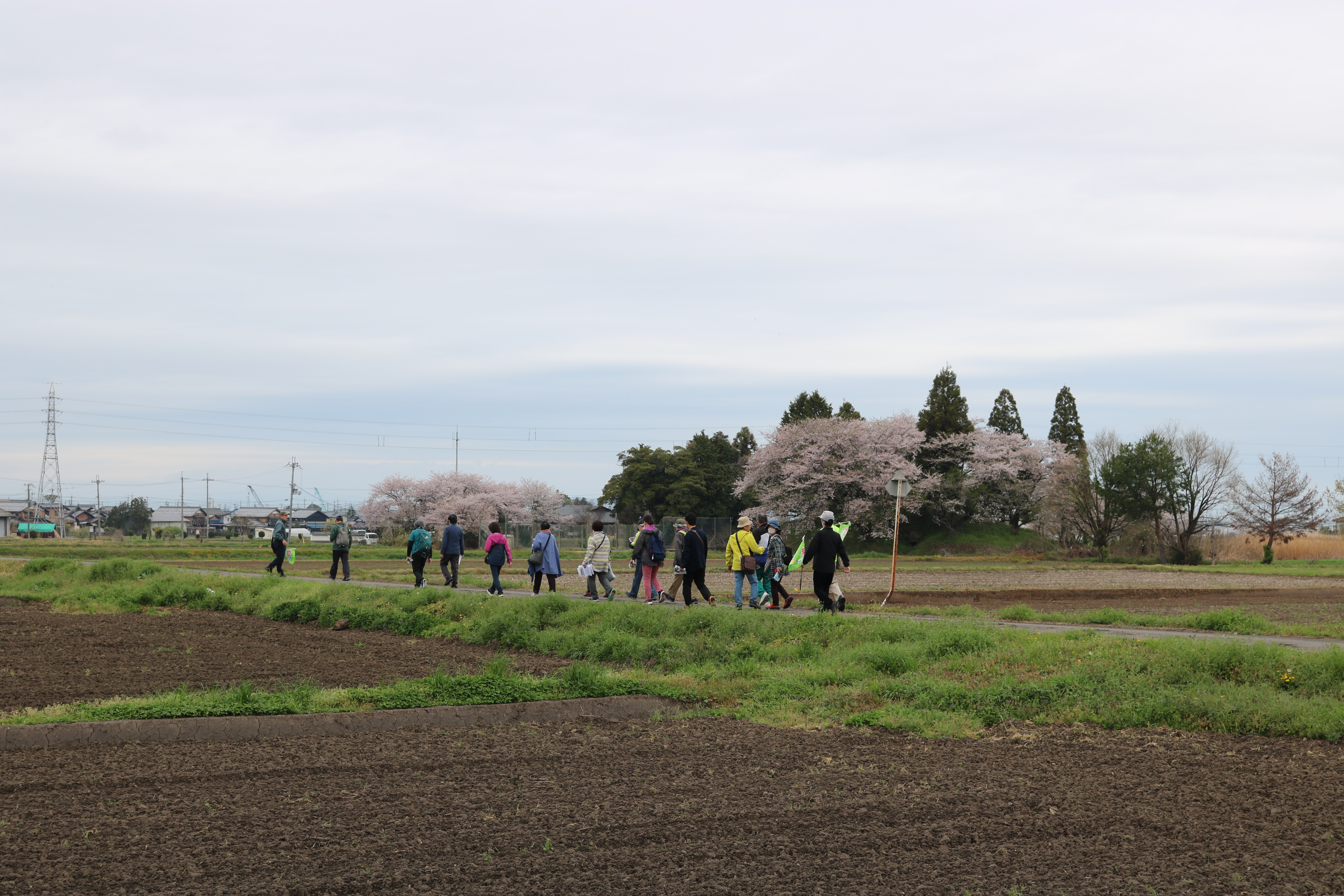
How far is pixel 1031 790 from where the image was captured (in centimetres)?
708

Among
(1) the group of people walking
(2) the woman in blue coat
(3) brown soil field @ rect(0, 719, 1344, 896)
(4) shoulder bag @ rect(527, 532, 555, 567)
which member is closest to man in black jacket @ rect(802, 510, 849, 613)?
(1) the group of people walking

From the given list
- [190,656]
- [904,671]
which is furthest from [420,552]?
[904,671]

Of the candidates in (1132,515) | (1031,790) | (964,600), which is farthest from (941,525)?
(1031,790)

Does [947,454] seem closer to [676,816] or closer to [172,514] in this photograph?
[676,816]

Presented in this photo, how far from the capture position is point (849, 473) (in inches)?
2336

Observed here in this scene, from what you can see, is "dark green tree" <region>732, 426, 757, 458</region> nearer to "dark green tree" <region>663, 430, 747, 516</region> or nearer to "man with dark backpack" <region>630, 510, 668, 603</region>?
"dark green tree" <region>663, 430, 747, 516</region>

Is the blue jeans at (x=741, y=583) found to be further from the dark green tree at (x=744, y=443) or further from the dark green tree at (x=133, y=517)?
the dark green tree at (x=133, y=517)

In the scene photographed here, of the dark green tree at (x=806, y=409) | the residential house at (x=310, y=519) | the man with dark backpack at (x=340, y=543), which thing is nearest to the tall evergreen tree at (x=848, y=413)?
the dark green tree at (x=806, y=409)

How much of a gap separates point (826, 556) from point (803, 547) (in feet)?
8.41

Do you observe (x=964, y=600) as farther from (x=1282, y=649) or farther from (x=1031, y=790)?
(x=1031, y=790)

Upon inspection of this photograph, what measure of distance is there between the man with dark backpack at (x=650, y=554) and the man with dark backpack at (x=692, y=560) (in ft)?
3.22

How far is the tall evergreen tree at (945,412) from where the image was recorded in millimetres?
65125

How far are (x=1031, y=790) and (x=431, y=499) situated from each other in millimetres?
82506

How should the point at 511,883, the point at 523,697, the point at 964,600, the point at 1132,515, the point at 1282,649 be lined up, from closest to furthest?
the point at 511,883
the point at 523,697
the point at 1282,649
the point at 964,600
the point at 1132,515
